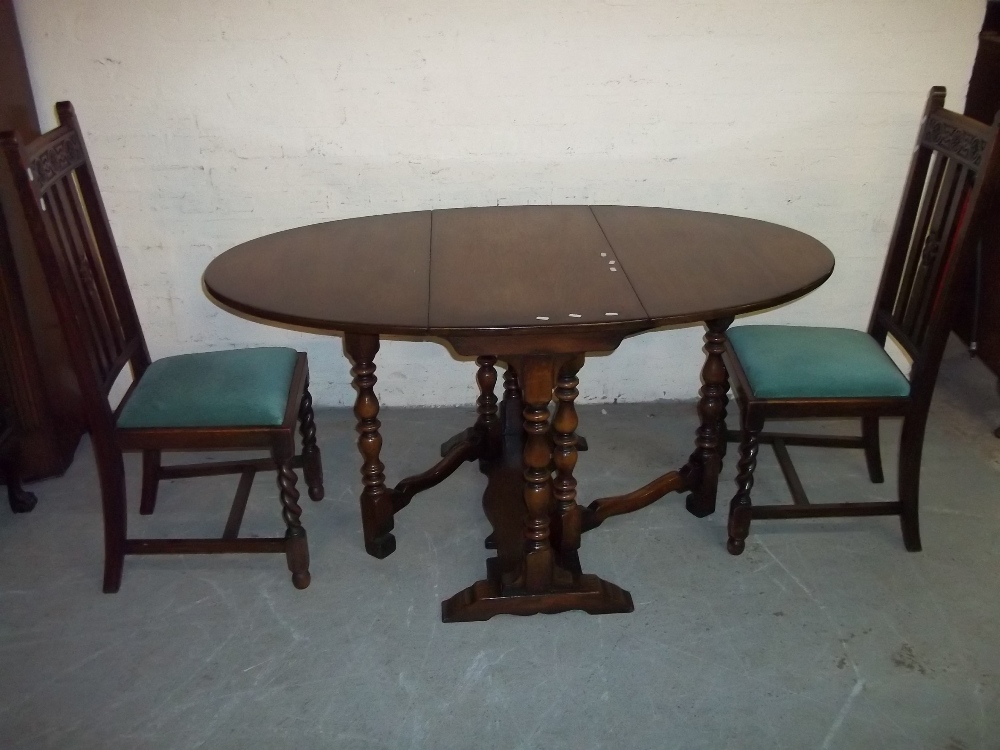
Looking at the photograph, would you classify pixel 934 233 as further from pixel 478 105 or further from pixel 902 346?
pixel 478 105

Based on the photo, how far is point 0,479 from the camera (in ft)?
7.86

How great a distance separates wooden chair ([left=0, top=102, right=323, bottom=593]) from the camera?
5.83 feet

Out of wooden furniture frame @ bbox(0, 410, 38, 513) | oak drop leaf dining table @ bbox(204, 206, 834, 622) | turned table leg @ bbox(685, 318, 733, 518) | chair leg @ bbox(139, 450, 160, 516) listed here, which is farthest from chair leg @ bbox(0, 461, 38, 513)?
turned table leg @ bbox(685, 318, 733, 518)

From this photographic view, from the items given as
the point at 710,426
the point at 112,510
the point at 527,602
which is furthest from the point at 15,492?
the point at 710,426

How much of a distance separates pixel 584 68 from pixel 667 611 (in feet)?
5.04

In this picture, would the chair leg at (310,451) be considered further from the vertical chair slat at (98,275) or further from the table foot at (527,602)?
the table foot at (527,602)

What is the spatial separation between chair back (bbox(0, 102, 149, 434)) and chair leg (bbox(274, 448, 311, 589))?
Answer: 41 cm

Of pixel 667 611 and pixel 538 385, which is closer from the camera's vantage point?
pixel 538 385

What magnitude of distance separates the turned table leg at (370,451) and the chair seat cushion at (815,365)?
91cm

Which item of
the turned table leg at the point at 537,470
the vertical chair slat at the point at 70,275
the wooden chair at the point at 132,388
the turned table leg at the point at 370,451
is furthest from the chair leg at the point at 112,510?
the turned table leg at the point at 537,470

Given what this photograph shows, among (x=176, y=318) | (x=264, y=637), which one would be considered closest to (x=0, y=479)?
(x=176, y=318)

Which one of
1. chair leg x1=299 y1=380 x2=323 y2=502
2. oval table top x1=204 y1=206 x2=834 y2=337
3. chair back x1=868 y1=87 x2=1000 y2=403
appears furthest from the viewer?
chair leg x1=299 y1=380 x2=323 y2=502

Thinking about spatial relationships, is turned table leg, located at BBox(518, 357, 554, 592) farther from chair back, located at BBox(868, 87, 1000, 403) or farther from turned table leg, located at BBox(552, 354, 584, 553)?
chair back, located at BBox(868, 87, 1000, 403)

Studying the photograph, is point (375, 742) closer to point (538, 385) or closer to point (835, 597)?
point (538, 385)
